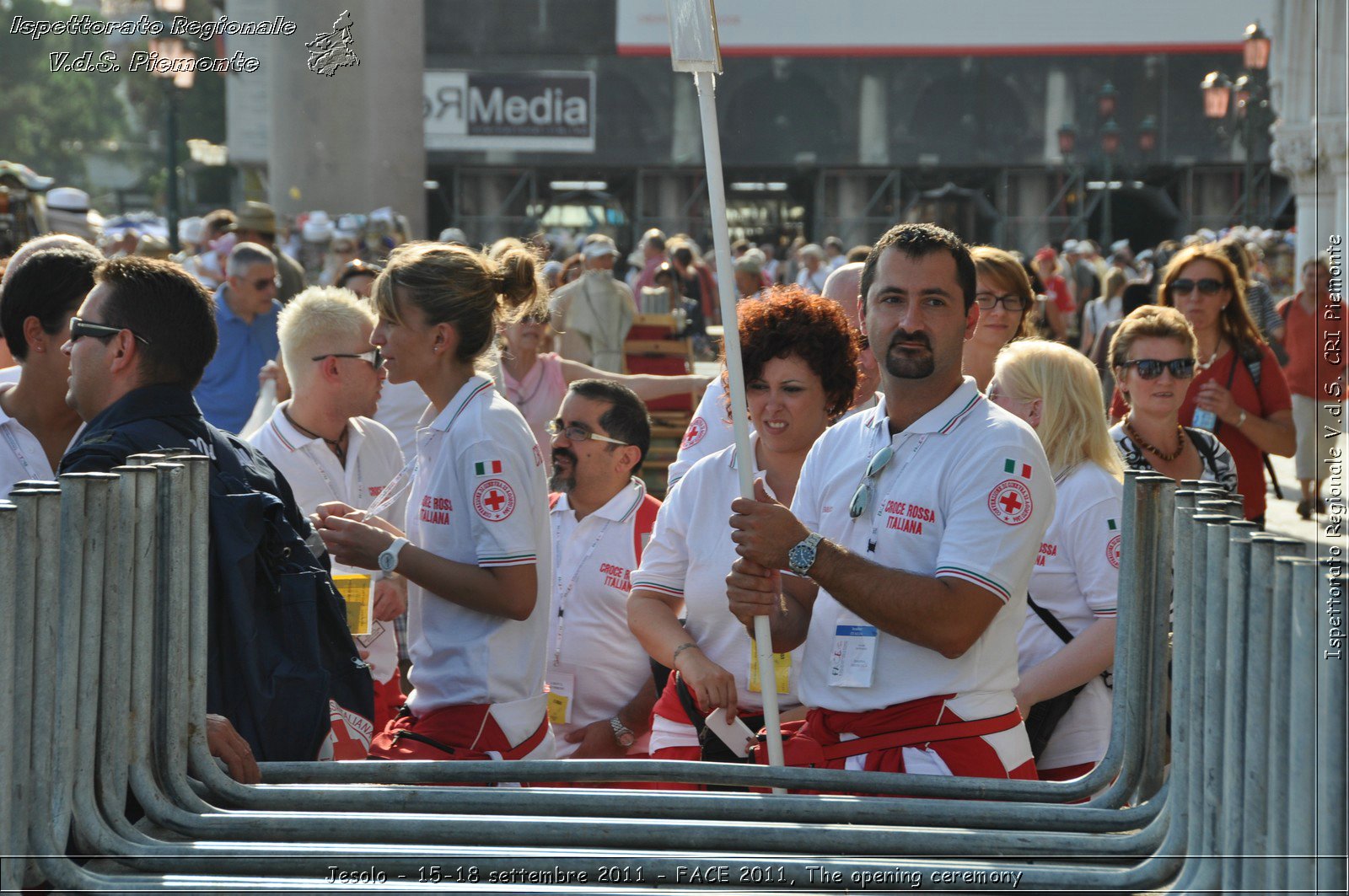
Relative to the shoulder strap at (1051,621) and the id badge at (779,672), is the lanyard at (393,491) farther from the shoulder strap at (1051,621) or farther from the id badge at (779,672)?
the shoulder strap at (1051,621)

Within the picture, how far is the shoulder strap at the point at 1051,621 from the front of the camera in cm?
374

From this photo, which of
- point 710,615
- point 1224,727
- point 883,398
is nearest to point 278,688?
point 710,615

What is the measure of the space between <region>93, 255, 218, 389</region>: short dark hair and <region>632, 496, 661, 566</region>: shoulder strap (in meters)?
1.83

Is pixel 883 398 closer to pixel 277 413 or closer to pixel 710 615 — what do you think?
pixel 710 615

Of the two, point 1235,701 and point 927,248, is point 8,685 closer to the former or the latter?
point 1235,701

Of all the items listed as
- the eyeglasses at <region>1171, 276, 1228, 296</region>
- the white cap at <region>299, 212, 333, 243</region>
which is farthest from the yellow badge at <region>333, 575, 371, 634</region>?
the white cap at <region>299, 212, 333, 243</region>

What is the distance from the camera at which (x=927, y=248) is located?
9.86 ft

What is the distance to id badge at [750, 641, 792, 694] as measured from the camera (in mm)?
3393

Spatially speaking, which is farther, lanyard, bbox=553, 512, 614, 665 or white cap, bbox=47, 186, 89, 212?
white cap, bbox=47, 186, 89, 212

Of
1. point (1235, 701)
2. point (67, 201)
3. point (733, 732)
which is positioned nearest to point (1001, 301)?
point (733, 732)

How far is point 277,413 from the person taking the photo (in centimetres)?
461

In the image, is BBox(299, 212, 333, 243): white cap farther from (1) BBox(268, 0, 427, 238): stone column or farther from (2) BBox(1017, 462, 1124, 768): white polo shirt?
(2) BBox(1017, 462, 1124, 768): white polo shirt

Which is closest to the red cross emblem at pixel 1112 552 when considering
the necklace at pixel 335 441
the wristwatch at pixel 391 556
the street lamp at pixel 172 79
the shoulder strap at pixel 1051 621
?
the shoulder strap at pixel 1051 621

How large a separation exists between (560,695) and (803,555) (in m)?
1.74
